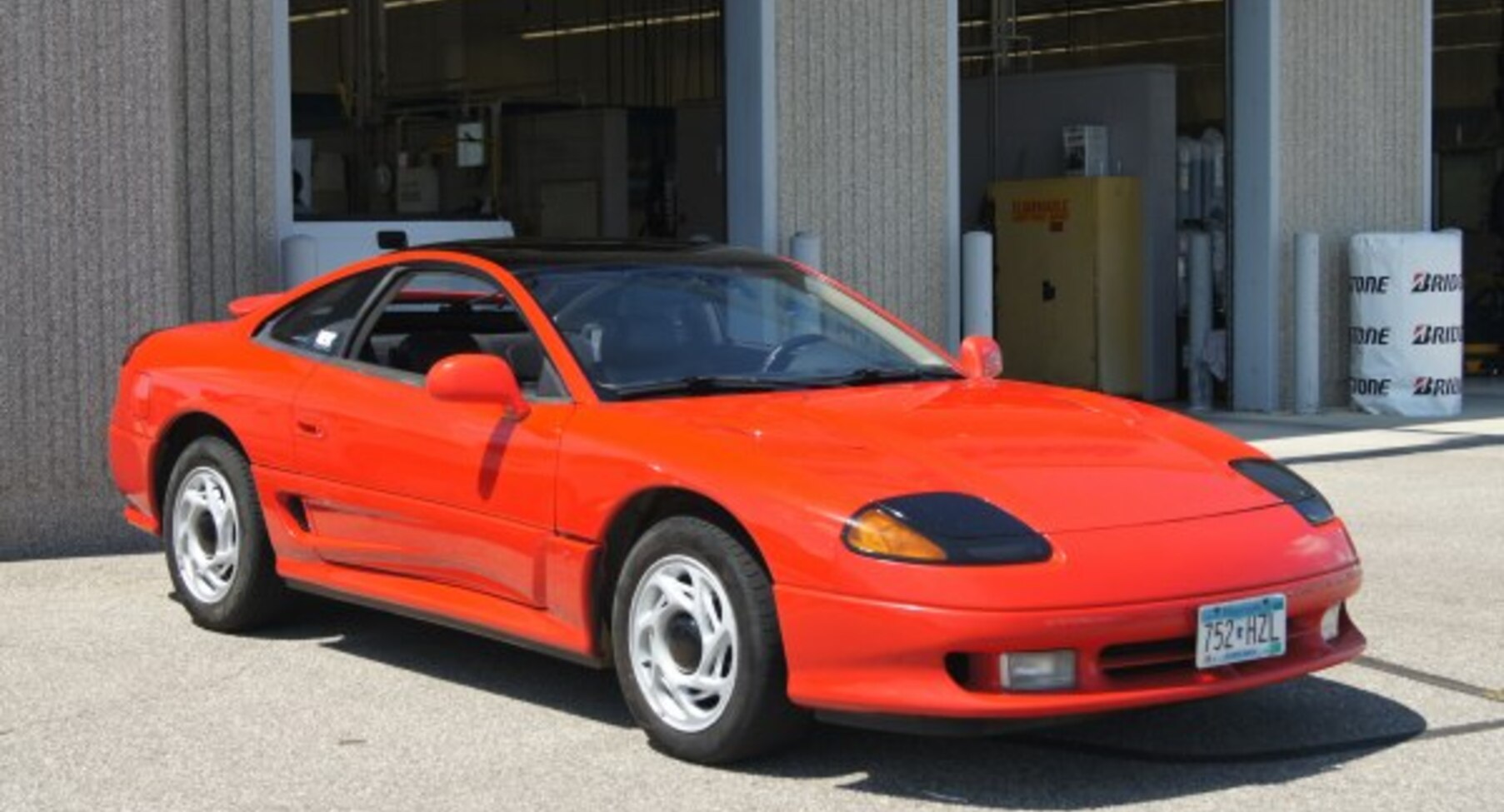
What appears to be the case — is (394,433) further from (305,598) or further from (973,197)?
(973,197)

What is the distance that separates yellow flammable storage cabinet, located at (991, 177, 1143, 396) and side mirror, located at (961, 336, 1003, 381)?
432 inches

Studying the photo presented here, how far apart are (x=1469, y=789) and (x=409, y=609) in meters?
2.95

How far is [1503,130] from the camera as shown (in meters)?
26.7

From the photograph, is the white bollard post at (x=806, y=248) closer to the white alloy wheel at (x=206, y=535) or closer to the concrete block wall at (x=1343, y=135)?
the concrete block wall at (x=1343, y=135)

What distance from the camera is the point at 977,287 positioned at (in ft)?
46.0

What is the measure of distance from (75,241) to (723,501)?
16.4 feet

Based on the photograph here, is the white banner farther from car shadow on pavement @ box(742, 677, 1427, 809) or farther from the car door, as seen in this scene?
the car door

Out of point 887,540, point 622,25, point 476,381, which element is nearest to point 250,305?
point 476,381

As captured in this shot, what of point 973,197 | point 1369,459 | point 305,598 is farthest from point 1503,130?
point 305,598

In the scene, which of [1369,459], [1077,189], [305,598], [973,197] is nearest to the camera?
[305,598]

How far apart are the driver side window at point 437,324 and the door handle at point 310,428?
0.23 metres

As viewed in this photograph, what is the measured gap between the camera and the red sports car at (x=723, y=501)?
527cm

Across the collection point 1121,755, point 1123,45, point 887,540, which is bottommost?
point 1121,755

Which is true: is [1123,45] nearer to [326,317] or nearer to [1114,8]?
[1114,8]
